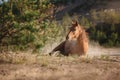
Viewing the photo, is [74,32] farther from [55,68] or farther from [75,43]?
[55,68]

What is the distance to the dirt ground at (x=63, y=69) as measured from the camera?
10352 millimetres

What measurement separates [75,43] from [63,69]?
3.44m

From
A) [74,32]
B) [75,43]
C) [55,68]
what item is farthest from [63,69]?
[75,43]

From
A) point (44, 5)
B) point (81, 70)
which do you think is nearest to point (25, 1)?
point (44, 5)

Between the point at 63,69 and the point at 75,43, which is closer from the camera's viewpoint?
the point at 63,69

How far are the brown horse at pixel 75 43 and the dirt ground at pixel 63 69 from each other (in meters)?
1.64

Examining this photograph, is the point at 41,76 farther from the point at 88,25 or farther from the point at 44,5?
the point at 88,25

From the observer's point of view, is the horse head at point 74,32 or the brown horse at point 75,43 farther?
the brown horse at point 75,43

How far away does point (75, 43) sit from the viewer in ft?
47.0

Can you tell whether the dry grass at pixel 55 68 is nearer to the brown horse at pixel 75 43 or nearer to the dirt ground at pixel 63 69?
the dirt ground at pixel 63 69

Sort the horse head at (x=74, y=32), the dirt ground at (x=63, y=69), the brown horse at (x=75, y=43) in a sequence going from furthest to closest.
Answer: the brown horse at (x=75, y=43), the horse head at (x=74, y=32), the dirt ground at (x=63, y=69)

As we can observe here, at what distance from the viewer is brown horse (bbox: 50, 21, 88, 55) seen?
13992 mm

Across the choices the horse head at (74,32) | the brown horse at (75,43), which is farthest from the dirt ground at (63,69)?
the brown horse at (75,43)

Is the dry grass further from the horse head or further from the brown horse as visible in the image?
the brown horse
